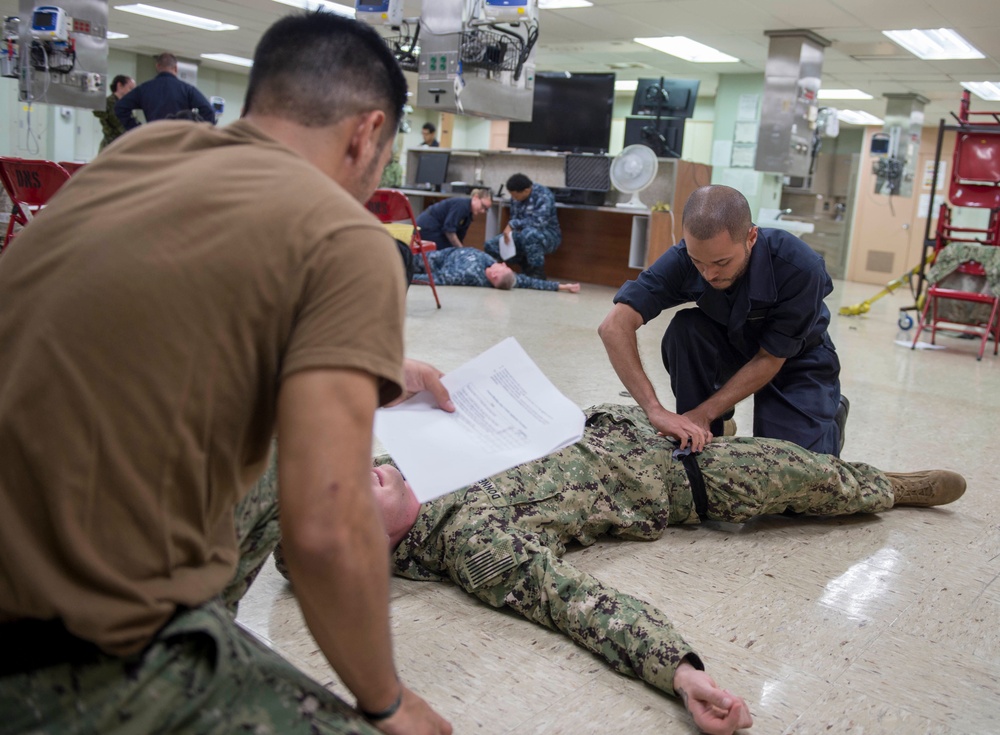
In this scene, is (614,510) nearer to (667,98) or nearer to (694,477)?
(694,477)

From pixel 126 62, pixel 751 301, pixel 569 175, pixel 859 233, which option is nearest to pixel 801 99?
pixel 569 175

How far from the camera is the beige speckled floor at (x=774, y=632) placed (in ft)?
4.54

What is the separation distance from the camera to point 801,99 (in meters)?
8.88

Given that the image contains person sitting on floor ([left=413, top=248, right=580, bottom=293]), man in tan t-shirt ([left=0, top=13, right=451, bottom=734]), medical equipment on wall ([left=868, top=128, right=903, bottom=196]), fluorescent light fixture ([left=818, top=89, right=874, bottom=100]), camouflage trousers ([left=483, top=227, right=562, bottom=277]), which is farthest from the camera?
fluorescent light fixture ([left=818, top=89, right=874, bottom=100])

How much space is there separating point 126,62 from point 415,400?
1519 cm

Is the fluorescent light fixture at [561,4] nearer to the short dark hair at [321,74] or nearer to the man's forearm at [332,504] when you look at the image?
the short dark hair at [321,74]

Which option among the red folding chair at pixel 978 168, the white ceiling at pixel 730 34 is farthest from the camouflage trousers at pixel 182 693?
the white ceiling at pixel 730 34

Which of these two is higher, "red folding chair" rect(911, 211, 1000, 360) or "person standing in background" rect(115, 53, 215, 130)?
"person standing in background" rect(115, 53, 215, 130)

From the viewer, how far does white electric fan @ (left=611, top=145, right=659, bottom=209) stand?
7.53 meters

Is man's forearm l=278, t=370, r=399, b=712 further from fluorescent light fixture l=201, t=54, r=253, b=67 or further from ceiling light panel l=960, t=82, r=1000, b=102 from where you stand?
fluorescent light fixture l=201, t=54, r=253, b=67

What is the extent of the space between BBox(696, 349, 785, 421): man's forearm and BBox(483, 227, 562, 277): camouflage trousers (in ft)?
18.6

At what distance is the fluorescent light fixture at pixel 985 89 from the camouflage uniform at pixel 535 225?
614cm

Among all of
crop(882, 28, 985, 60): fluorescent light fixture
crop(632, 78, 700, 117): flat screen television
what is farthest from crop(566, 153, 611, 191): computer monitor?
crop(882, 28, 985, 60): fluorescent light fixture

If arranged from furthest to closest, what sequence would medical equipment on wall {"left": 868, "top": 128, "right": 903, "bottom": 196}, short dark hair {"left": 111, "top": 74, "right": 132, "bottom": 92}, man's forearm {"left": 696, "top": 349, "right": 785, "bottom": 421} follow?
1. medical equipment on wall {"left": 868, "top": 128, "right": 903, "bottom": 196}
2. short dark hair {"left": 111, "top": 74, "right": 132, "bottom": 92}
3. man's forearm {"left": 696, "top": 349, "right": 785, "bottom": 421}
